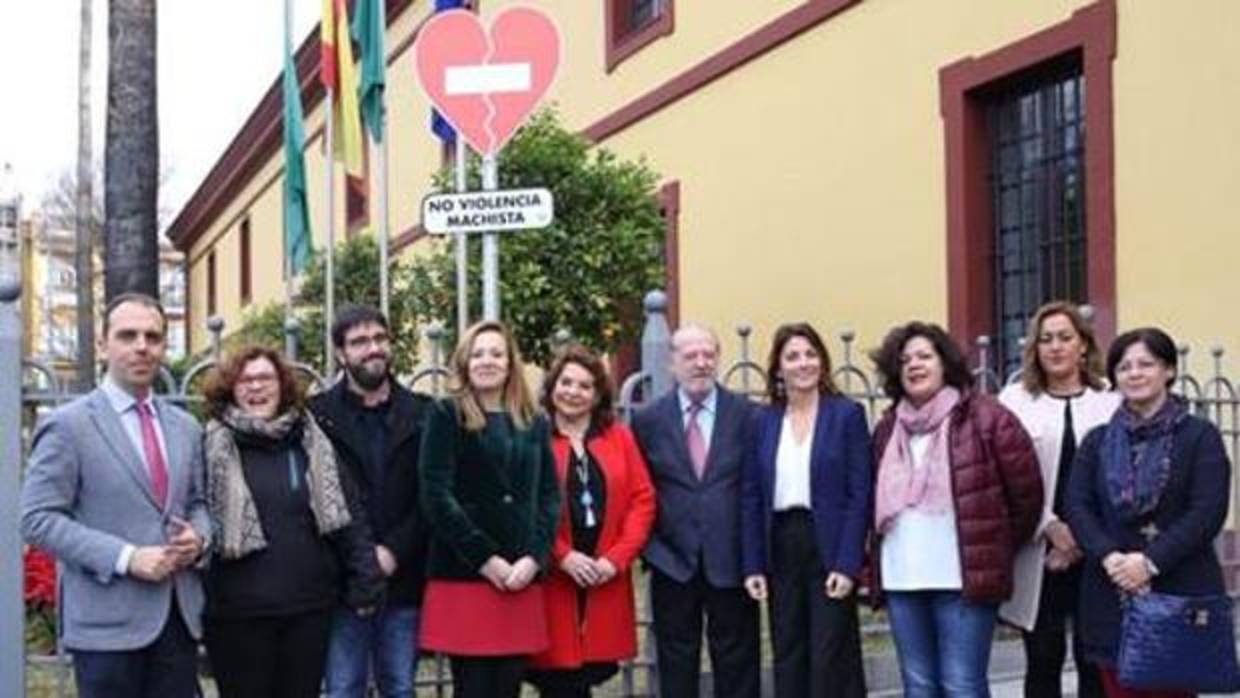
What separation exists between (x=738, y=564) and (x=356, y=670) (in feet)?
4.81

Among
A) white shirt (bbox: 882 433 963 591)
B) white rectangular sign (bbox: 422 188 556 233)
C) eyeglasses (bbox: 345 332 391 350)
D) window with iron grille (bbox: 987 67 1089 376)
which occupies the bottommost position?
white shirt (bbox: 882 433 963 591)

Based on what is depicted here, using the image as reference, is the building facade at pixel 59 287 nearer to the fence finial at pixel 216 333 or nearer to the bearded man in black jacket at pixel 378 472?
the fence finial at pixel 216 333

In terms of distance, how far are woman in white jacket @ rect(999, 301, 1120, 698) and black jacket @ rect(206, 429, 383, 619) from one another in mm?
2375

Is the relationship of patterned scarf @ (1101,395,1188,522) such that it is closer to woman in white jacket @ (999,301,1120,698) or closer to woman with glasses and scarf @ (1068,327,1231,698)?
woman with glasses and scarf @ (1068,327,1231,698)

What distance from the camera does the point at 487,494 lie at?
5762 millimetres

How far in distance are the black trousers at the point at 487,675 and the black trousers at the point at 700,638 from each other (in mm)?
667

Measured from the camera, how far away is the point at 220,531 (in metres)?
5.30

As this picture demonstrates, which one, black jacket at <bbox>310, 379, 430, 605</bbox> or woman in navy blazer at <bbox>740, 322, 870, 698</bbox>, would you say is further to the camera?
woman in navy blazer at <bbox>740, 322, 870, 698</bbox>

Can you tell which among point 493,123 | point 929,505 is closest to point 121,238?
point 493,123

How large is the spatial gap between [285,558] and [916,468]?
88.9 inches

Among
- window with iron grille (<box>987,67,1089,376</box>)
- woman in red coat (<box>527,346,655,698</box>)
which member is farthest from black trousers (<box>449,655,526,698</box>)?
window with iron grille (<box>987,67,1089,376</box>)

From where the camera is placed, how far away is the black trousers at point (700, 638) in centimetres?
627

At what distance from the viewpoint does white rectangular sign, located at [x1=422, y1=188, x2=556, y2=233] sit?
22.1 ft

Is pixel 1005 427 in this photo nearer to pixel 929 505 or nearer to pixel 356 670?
pixel 929 505
